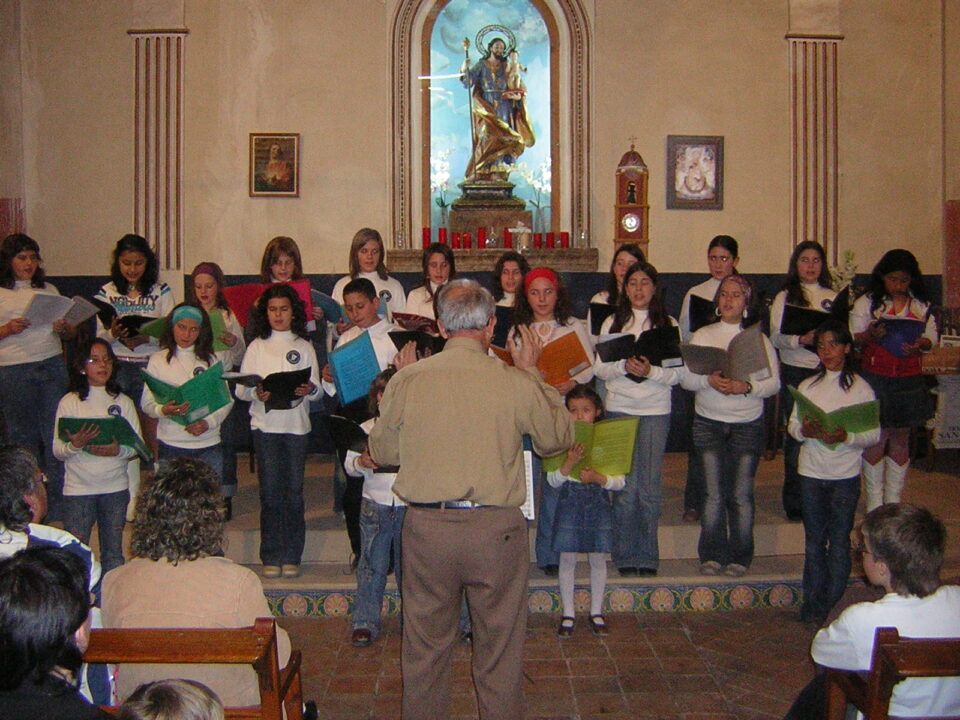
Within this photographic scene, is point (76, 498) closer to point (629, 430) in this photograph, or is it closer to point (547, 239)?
point (629, 430)

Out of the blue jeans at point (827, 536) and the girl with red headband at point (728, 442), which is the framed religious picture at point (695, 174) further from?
the blue jeans at point (827, 536)

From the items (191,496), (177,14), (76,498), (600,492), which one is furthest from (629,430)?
(177,14)

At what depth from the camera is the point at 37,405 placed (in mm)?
4891

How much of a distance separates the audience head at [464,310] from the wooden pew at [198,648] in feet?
3.60

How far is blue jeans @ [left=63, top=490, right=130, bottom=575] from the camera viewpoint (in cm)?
405

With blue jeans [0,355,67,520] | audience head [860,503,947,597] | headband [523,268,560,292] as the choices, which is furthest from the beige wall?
audience head [860,503,947,597]

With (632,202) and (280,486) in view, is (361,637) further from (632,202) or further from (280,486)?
(632,202)

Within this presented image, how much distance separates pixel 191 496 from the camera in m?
2.38

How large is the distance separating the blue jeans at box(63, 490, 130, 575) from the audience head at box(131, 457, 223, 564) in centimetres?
183

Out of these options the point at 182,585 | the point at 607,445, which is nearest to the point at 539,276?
the point at 607,445

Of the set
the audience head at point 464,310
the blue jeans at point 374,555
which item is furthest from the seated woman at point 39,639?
the blue jeans at point 374,555

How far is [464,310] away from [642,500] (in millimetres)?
1898

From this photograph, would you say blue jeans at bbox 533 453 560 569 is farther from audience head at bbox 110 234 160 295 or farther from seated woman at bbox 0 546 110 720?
seated woman at bbox 0 546 110 720

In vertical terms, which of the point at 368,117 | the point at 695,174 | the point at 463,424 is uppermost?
the point at 368,117
